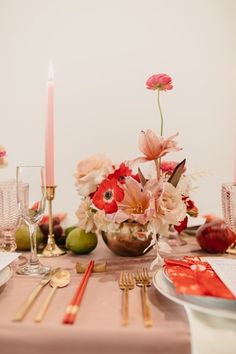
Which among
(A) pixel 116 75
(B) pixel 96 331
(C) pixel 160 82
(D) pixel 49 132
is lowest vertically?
(B) pixel 96 331

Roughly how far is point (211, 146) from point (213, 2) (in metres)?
0.71

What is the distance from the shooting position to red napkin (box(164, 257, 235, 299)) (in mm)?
529

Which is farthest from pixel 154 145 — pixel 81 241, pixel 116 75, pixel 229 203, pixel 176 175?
pixel 116 75

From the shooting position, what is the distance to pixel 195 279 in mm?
587

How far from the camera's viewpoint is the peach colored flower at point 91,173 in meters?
0.85

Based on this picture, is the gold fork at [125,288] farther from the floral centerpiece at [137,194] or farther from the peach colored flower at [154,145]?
the peach colored flower at [154,145]

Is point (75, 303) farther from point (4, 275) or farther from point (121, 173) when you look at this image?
point (121, 173)

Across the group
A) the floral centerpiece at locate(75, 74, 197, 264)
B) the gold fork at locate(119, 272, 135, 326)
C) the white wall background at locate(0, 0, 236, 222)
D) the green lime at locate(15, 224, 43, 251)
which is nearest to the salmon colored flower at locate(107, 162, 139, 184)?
the floral centerpiece at locate(75, 74, 197, 264)

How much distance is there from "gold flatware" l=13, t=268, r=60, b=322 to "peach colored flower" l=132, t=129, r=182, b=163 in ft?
1.02

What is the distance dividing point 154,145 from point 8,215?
396mm

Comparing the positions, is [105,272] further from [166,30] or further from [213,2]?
[213,2]

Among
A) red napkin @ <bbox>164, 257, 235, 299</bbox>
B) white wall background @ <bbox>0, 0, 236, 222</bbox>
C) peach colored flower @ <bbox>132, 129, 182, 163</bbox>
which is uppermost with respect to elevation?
white wall background @ <bbox>0, 0, 236, 222</bbox>

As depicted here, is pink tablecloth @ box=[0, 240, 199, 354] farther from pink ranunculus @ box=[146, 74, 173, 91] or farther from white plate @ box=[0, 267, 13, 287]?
pink ranunculus @ box=[146, 74, 173, 91]

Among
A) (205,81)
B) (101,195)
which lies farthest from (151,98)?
(101,195)
